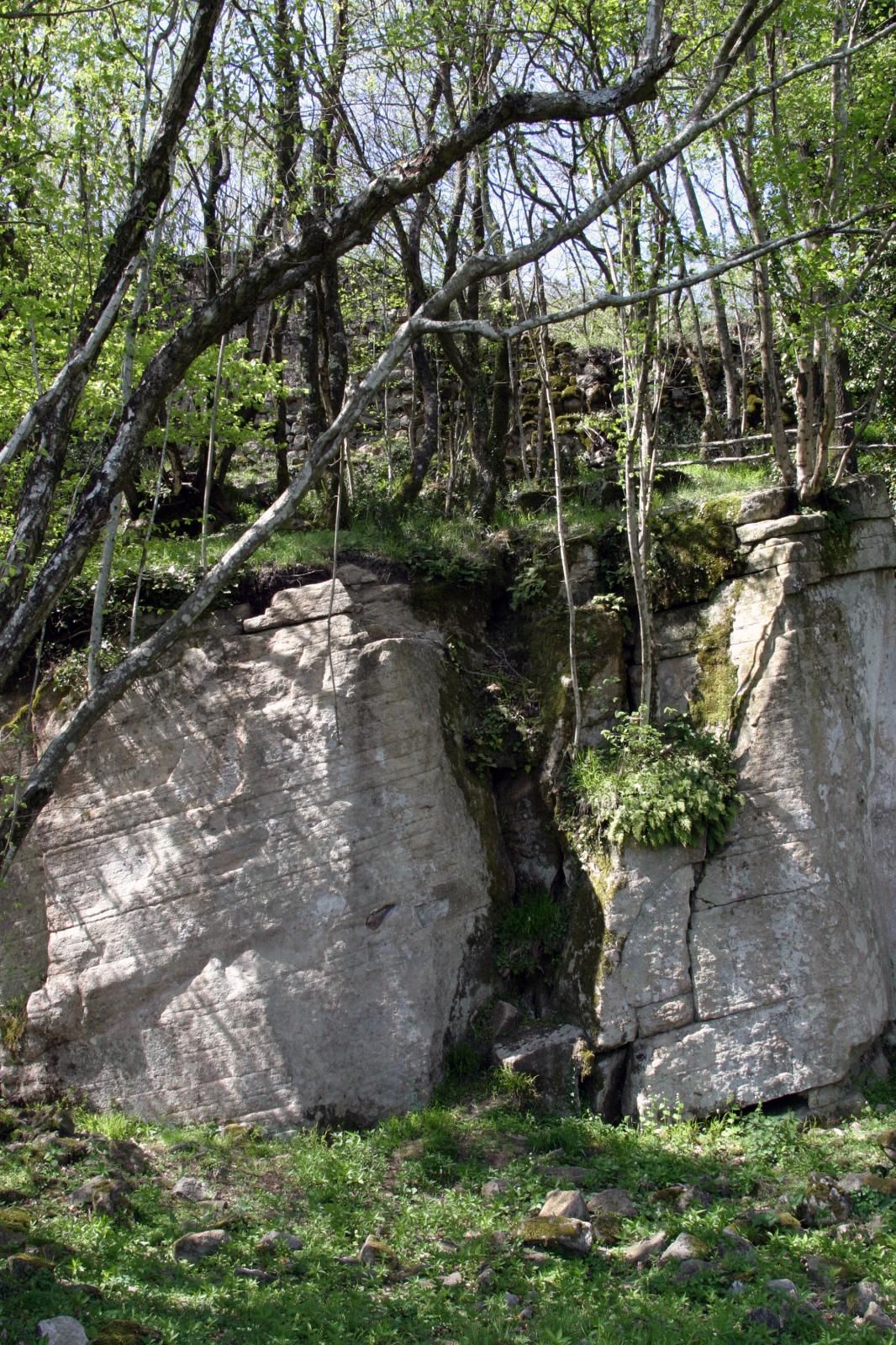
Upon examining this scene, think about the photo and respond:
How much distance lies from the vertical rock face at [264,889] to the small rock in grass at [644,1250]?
8.02ft

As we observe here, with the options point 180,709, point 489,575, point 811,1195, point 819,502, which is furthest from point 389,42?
point 811,1195

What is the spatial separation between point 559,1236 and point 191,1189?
Answer: 2447 millimetres

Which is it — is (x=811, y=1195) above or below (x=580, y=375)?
below

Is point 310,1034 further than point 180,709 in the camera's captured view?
No

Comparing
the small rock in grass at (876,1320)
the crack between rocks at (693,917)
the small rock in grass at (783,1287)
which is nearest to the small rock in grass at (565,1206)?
the small rock in grass at (783,1287)

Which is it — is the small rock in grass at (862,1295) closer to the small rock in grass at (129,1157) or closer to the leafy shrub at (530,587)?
the small rock in grass at (129,1157)

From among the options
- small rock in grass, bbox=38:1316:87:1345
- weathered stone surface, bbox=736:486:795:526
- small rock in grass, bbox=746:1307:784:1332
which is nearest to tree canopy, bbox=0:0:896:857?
weathered stone surface, bbox=736:486:795:526

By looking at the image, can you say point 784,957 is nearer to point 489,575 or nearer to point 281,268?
point 489,575

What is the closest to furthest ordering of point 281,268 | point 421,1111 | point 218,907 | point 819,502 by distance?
point 281,268
point 421,1111
point 218,907
point 819,502

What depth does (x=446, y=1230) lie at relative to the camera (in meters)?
6.71

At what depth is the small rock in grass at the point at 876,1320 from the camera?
18.1 ft

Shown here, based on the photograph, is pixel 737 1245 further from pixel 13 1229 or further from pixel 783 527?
pixel 783 527

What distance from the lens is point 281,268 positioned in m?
6.59

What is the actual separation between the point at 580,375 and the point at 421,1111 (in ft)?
34.6
